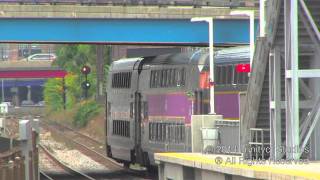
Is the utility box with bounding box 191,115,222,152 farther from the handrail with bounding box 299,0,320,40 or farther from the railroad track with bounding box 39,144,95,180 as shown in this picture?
the railroad track with bounding box 39,144,95,180

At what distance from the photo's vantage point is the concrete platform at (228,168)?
52.1 ft

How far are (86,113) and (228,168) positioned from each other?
55.5 m

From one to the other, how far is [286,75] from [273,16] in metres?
1.69

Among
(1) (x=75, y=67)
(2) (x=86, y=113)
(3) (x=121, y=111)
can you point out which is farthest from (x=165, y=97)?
(1) (x=75, y=67)

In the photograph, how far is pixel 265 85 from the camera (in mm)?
20875

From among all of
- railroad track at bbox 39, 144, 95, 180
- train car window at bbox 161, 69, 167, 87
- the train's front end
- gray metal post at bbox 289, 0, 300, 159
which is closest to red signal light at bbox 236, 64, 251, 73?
train car window at bbox 161, 69, 167, 87

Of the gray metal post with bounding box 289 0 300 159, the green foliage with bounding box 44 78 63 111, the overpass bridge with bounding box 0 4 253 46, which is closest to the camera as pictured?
the gray metal post with bounding box 289 0 300 159

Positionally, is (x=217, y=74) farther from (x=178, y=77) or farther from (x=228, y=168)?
(x=228, y=168)

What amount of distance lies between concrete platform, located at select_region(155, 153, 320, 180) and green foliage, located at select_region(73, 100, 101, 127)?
48349 millimetres

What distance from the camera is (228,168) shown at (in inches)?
715

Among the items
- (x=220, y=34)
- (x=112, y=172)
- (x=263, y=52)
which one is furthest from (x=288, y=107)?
(x=220, y=34)

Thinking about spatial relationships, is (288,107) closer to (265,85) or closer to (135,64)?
(265,85)

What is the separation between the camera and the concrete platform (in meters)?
15.9

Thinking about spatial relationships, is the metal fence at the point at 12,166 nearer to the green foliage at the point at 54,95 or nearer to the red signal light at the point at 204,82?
the red signal light at the point at 204,82
